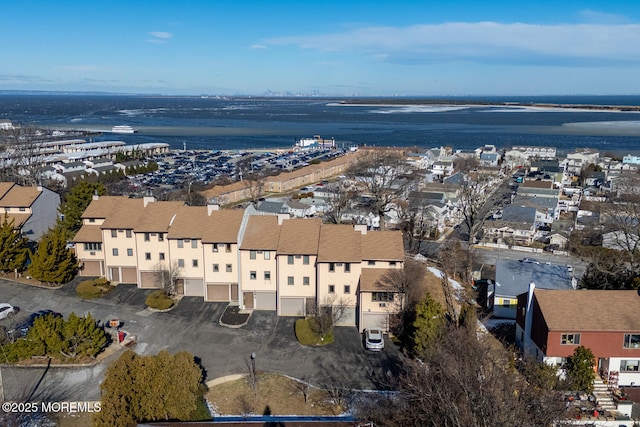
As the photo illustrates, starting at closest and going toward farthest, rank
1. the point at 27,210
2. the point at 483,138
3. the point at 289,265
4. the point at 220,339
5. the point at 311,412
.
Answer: the point at 311,412, the point at 220,339, the point at 289,265, the point at 27,210, the point at 483,138

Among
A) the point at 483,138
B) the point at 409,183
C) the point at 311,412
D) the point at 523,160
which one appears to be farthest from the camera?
the point at 483,138

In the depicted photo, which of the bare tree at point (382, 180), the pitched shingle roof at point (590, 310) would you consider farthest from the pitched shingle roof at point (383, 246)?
the bare tree at point (382, 180)

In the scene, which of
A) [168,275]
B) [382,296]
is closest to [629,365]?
[382,296]

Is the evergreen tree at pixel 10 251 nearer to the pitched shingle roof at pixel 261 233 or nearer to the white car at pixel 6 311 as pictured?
the white car at pixel 6 311

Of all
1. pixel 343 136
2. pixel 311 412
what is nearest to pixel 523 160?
pixel 343 136

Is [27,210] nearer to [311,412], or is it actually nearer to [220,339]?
[220,339]

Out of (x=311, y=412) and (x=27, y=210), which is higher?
(x=27, y=210)

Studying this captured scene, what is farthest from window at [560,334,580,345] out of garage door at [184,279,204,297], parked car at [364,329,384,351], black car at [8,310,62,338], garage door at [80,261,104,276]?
garage door at [80,261,104,276]
